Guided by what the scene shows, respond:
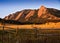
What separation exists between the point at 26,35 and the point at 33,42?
863 millimetres

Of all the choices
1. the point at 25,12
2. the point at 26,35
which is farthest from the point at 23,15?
the point at 26,35

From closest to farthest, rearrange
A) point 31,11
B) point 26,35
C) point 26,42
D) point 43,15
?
point 26,42 → point 26,35 → point 43,15 → point 31,11

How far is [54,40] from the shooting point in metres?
14.3

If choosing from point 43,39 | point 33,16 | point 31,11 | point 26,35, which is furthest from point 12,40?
point 31,11

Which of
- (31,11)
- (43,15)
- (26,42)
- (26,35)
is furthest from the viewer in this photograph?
(31,11)

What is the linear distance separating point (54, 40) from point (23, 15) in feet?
145

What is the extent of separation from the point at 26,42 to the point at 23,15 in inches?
1757

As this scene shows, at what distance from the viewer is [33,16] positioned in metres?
56.8

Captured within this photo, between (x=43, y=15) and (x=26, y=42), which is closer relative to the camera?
(x=26, y=42)

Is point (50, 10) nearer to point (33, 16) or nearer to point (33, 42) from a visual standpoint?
point (33, 16)

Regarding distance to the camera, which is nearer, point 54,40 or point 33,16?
point 54,40

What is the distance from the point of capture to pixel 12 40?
47.2 feet

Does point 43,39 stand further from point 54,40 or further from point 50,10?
point 50,10

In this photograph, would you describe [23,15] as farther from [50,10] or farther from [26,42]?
[26,42]
